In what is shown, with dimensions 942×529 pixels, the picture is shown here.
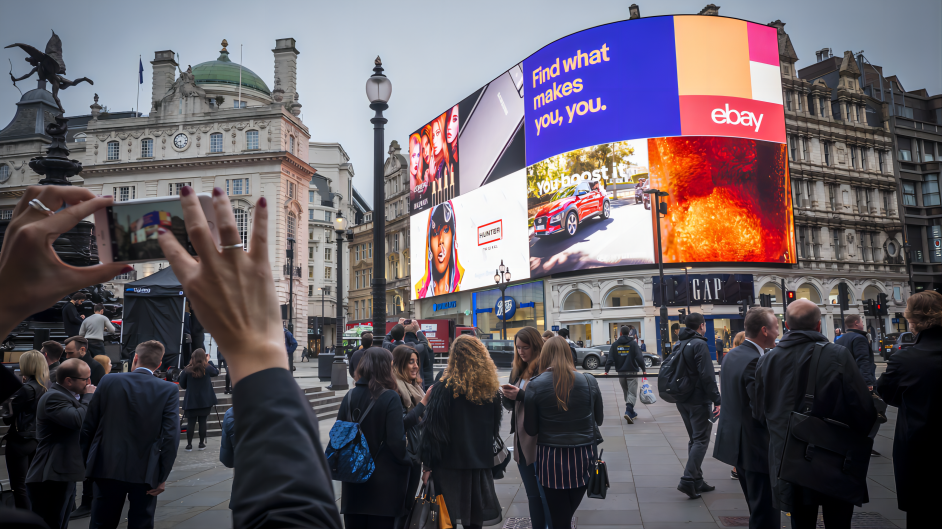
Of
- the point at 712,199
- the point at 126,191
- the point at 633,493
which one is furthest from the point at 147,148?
the point at 633,493

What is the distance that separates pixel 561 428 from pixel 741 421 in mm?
1876

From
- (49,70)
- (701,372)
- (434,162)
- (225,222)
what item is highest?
(434,162)

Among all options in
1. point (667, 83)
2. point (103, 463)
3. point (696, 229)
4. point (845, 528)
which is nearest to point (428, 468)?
point (103, 463)

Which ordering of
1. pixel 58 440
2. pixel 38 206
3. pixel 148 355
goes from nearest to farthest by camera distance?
pixel 38 206
pixel 58 440
pixel 148 355

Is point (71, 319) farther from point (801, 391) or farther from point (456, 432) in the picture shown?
point (801, 391)

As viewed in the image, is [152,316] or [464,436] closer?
[464,436]

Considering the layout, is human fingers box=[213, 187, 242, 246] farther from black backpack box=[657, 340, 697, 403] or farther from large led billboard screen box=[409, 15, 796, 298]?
→ large led billboard screen box=[409, 15, 796, 298]

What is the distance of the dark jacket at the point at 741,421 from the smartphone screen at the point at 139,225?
16.8 ft

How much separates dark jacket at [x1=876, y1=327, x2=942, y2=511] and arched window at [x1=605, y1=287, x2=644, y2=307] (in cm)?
3758

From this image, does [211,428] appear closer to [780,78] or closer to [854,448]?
[854,448]

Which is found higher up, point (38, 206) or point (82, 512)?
point (38, 206)

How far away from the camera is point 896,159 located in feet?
161

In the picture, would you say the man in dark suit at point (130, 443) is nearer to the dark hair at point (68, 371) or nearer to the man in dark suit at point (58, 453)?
the man in dark suit at point (58, 453)

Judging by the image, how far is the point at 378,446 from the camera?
15.6ft
